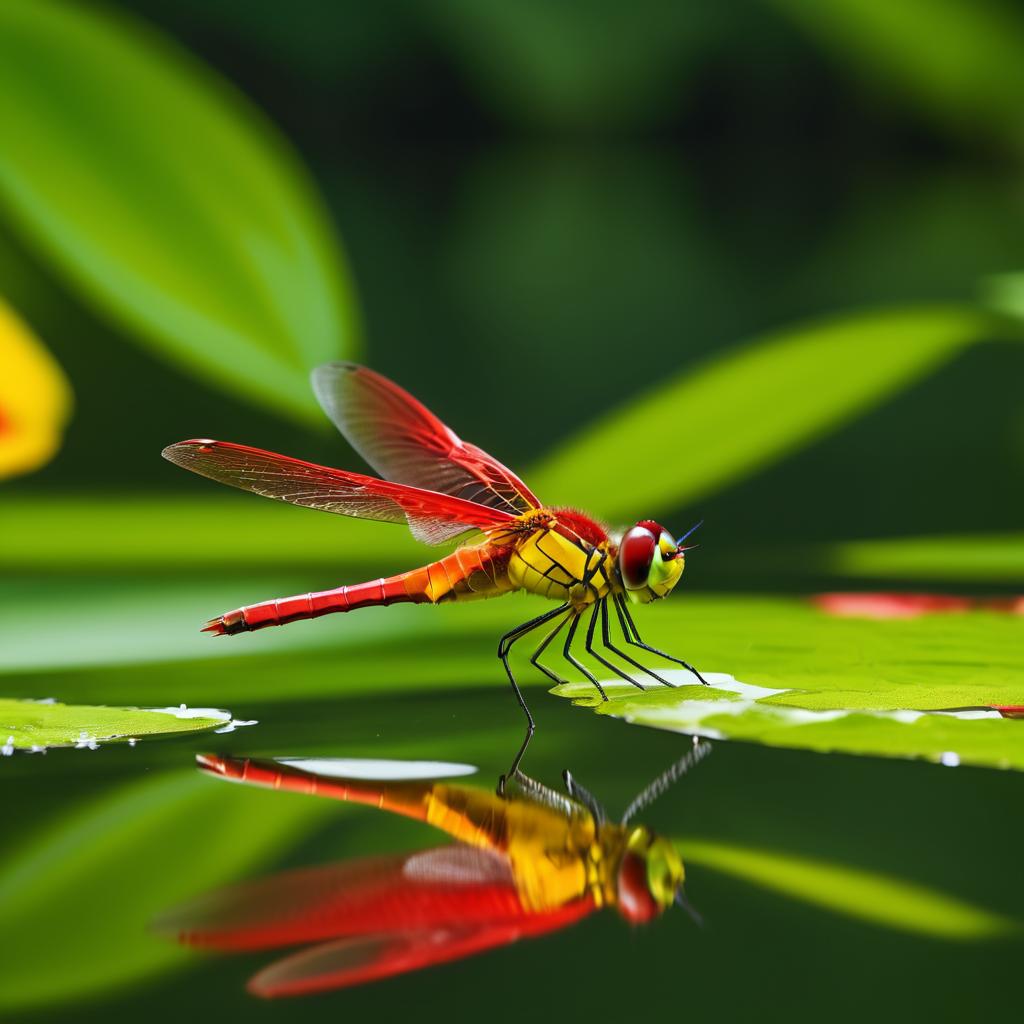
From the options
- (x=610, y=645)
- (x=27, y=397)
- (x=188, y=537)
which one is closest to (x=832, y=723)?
(x=610, y=645)

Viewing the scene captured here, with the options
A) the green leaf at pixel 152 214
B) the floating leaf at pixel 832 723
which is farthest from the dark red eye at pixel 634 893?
the green leaf at pixel 152 214

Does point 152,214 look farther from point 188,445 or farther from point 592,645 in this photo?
point 592,645

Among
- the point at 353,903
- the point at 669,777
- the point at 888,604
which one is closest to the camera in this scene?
the point at 353,903

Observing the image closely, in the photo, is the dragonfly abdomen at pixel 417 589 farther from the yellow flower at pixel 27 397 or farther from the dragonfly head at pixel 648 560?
the yellow flower at pixel 27 397

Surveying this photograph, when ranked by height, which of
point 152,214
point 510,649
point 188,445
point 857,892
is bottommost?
point 857,892

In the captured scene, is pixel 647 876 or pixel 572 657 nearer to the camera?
pixel 647 876

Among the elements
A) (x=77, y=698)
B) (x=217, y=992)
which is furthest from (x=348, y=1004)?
(x=77, y=698)

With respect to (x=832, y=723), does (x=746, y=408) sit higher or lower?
higher
